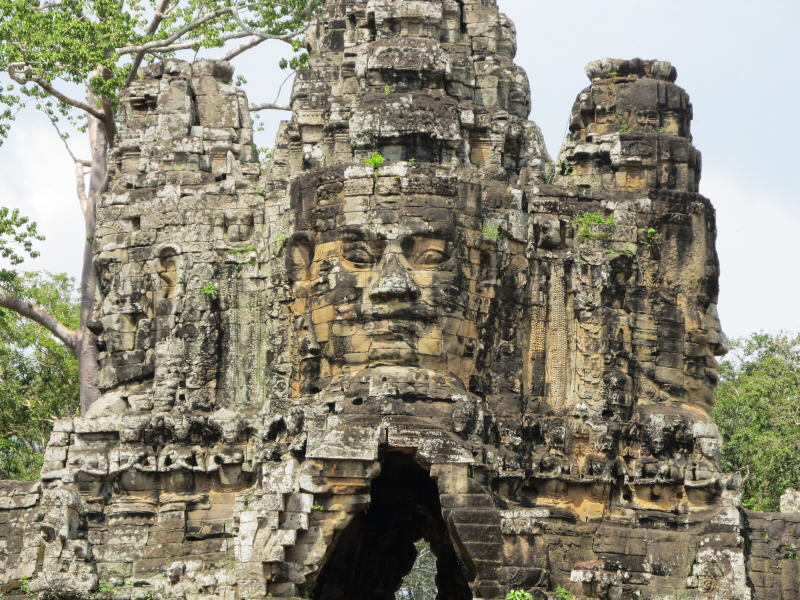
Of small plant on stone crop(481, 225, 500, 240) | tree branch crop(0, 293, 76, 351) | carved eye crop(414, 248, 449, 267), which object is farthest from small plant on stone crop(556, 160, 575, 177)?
tree branch crop(0, 293, 76, 351)

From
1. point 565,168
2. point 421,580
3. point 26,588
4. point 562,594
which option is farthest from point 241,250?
point 421,580

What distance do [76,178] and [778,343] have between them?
45.8 feet

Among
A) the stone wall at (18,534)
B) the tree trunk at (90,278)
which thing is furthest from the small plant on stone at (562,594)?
the tree trunk at (90,278)

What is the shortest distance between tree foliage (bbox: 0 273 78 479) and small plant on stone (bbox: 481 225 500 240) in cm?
1233

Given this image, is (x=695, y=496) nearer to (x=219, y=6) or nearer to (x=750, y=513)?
(x=750, y=513)

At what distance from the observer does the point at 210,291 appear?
30969mm

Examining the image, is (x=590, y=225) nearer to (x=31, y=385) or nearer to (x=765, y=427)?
(x=765, y=427)

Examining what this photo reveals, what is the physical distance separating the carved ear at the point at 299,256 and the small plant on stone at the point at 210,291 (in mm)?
1349

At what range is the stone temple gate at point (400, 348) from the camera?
28.5m

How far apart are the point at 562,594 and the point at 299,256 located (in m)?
6.05

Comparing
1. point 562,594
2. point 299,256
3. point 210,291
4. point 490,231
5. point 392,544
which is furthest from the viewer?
point 392,544

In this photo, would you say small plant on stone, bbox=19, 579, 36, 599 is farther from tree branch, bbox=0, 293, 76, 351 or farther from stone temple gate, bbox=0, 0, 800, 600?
tree branch, bbox=0, 293, 76, 351

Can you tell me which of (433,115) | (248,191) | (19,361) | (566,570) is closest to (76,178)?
(19,361)

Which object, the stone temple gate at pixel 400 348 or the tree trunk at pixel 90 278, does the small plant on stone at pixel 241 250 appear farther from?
the tree trunk at pixel 90 278
